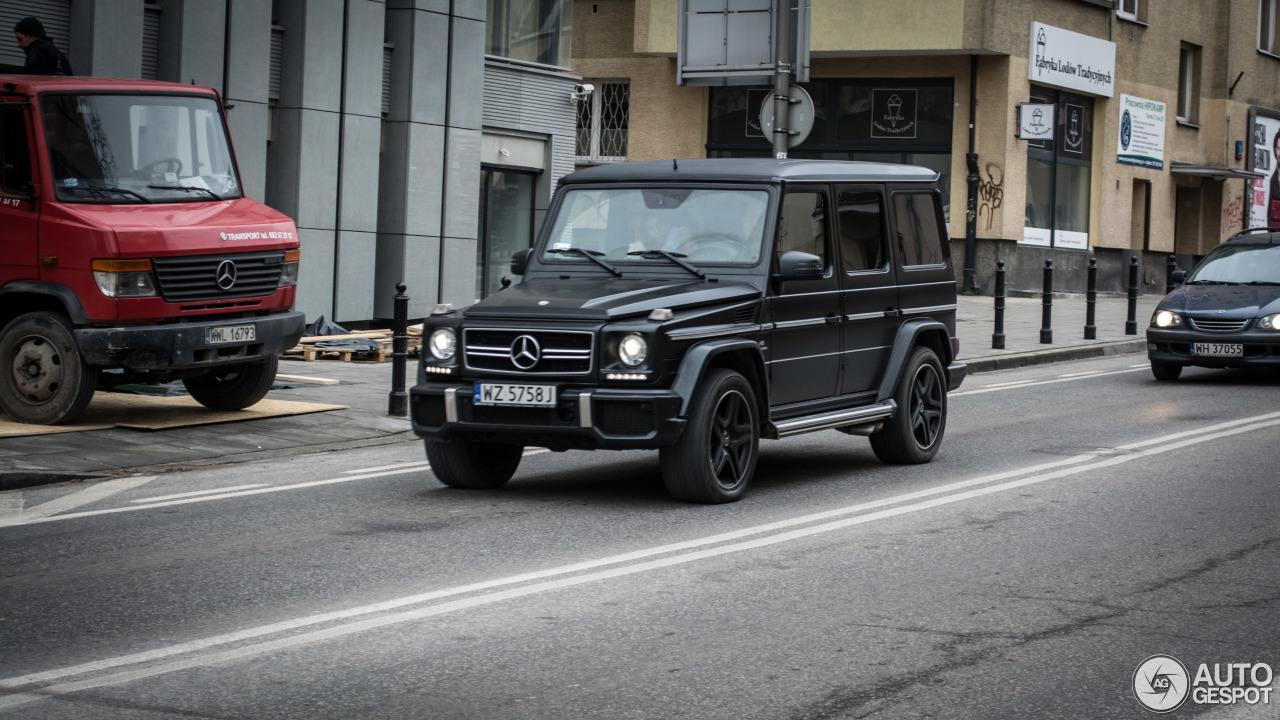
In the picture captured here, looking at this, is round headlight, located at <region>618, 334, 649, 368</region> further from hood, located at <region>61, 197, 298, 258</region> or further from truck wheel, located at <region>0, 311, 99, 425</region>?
truck wheel, located at <region>0, 311, 99, 425</region>

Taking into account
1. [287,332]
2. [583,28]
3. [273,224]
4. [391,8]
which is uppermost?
[583,28]

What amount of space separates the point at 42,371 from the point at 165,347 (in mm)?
945

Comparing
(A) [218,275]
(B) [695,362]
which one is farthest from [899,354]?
(A) [218,275]

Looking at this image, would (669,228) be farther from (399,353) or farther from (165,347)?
(399,353)

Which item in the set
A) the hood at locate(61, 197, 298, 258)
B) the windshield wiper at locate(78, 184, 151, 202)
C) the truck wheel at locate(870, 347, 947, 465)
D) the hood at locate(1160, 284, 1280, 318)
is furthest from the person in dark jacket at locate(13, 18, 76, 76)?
the hood at locate(1160, 284, 1280, 318)

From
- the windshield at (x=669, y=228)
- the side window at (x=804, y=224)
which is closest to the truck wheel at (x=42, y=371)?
the windshield at (x=669, y=228)

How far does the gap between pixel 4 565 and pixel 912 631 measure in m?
3.99

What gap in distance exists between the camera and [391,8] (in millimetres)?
20594

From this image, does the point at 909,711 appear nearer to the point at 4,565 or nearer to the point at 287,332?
the point at 4,565

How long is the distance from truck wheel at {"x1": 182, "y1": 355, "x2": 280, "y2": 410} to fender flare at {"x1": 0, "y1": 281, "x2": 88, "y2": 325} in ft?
5.08

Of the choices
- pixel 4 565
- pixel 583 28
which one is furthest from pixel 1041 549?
pixel 583 28

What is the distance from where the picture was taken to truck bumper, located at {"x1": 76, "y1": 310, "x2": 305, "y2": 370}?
11.2 meters

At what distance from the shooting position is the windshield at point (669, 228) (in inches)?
370

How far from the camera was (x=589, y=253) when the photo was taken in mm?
9602
